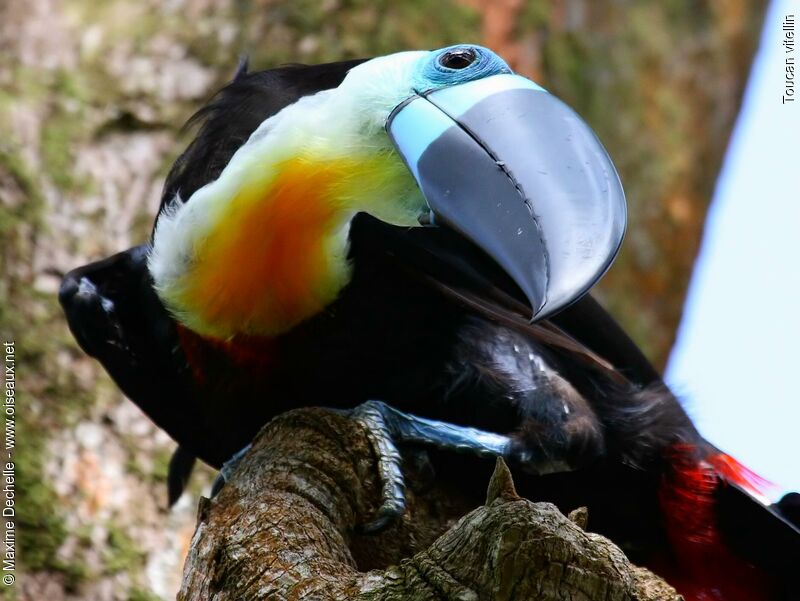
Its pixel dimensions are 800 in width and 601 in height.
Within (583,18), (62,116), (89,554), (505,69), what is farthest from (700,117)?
(89,554)

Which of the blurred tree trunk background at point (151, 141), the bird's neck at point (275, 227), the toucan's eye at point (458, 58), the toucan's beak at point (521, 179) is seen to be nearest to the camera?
the toucan's beak at point (521, 179)

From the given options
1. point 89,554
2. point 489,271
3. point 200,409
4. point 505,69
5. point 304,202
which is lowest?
point 89,554

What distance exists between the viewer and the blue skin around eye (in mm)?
2896

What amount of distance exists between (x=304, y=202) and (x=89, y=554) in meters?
1.28

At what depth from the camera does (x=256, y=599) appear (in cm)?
212

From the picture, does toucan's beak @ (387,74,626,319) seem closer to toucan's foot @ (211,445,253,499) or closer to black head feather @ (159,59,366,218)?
black head feather @ (159,59,366,218)

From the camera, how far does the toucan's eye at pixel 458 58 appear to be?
295cm

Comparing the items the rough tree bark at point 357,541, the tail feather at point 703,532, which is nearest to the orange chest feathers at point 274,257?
the rough tree bark at point 357,541

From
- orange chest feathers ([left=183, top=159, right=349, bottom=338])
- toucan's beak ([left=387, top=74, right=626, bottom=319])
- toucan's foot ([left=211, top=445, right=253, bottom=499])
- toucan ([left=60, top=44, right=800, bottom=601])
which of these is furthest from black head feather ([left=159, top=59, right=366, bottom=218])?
toucan's foot ([left=211, top=445, right=253, bottom=499])

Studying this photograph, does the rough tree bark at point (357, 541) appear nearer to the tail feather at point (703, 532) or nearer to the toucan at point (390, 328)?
the toucan at point (390, 328)

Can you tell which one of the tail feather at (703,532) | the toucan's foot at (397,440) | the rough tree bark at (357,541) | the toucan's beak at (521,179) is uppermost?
the toucan's beak at (521,179)

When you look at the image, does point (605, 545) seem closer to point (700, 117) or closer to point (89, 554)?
Result: point (89, 554)

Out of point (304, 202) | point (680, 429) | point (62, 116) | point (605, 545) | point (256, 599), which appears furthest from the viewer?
point (62, 116)

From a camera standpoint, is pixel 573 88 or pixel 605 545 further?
pixel 573 88
